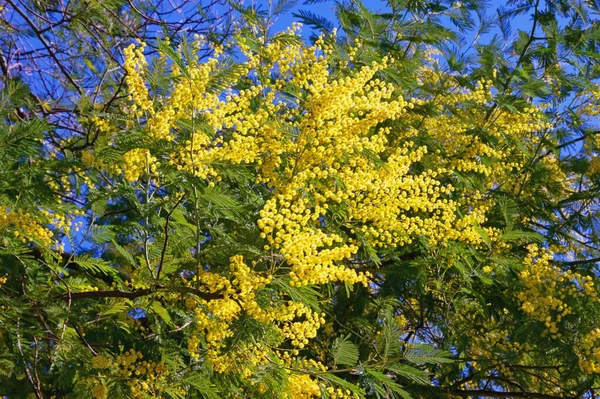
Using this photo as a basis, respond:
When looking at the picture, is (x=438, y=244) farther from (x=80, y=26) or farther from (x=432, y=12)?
(x=80, y=26)

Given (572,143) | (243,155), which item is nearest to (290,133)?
(243,155)

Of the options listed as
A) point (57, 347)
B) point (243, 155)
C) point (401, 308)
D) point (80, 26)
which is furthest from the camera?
point (401, 308)

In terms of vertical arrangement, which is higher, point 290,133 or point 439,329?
point 439,329

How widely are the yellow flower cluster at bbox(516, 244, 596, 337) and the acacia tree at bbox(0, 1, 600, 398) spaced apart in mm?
16

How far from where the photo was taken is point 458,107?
5961 mm

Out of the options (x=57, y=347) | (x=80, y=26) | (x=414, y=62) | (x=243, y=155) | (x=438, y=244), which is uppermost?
(x=414, y=62)

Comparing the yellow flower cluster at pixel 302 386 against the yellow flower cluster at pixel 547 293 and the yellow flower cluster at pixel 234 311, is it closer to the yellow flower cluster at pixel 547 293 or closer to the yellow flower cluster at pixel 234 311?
the yellow flower cluster at pixel 234 311

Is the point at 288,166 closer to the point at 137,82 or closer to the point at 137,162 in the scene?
the point at 137,162

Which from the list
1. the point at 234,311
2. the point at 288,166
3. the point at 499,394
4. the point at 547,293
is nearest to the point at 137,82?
the point at 288,166

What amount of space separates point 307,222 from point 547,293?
197 centimetres

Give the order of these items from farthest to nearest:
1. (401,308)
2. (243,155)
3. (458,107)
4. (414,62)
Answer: (458,107) < (401,308) < (414,62) < (243,155)

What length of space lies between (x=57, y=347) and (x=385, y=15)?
3.05m

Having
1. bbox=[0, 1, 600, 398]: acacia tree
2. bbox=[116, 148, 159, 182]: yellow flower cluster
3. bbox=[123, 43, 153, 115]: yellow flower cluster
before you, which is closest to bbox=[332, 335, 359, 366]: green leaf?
bbox=[0, 1, 600, 398]: acacia tree

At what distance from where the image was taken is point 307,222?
137 inches
